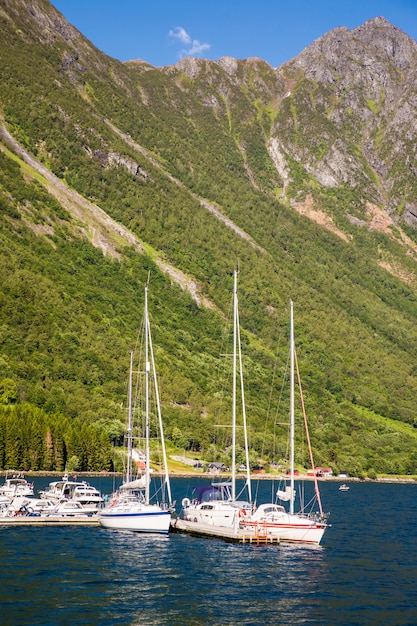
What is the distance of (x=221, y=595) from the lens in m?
62.9

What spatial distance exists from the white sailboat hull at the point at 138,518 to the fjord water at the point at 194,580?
1582 millimetres

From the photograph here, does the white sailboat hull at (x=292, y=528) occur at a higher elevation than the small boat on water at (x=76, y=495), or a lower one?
lower

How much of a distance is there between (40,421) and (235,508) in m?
117

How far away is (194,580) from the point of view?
68.3 m

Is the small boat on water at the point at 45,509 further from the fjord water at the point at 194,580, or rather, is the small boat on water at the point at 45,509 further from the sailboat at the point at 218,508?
the sailboat at the point at 218,508

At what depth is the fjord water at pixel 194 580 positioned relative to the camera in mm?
56250

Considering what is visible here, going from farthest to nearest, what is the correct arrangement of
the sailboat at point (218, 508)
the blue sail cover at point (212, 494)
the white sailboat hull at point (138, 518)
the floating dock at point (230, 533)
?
the blue sail cover at point (212, 494) < the white sailboat hull at point (138, 518) < the sailboat at point (218, 508) < the floating dock at point (230, 533)

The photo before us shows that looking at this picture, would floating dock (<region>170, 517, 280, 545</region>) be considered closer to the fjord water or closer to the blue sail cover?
the fjord water

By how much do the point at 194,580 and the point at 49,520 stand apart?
37168mm

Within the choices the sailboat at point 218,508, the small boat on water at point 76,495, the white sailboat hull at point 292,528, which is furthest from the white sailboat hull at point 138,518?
the white sailboat hull at point 292,528

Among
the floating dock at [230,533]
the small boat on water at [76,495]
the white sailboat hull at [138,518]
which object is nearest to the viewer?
the floating dock at [230,533]

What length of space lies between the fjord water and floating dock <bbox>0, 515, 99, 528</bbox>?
8.59 feet

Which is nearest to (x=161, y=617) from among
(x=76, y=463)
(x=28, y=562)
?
(x=28, y=562)

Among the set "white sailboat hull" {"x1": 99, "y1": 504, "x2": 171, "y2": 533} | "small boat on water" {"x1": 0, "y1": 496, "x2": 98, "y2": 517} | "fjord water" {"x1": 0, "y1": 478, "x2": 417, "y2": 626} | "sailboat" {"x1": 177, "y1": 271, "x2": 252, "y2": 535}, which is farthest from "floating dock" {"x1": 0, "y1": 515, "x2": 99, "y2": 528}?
"sailboat" {"x1": 177, "y1": 271, "x2": 252, "y2": 535}
